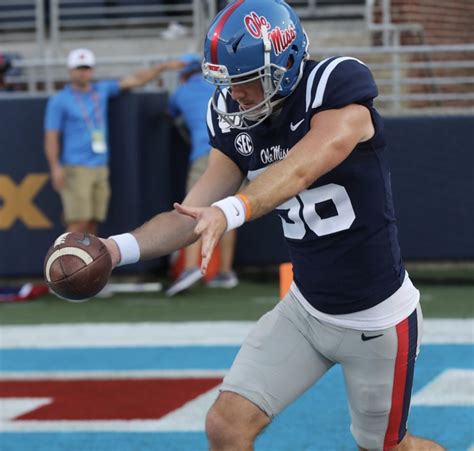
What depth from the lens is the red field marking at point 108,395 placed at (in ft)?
17.6

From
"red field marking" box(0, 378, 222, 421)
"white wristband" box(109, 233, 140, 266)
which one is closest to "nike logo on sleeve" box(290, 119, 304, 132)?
"white wristband" box(109, 233, 140, 266)

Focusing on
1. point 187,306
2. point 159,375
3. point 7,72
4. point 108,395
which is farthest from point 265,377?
point 7,72

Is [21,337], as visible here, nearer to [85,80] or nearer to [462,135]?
[85,80]

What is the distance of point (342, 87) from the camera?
129 inches

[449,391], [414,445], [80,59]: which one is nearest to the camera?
[414,445]

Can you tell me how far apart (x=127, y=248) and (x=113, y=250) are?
0.05 meters

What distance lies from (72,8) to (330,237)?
12.0 m

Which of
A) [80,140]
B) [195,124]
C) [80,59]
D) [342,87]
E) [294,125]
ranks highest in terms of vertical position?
[342,87]

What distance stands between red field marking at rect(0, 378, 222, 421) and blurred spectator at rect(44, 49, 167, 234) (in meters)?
3.05

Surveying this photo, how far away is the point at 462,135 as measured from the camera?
9.27 metres

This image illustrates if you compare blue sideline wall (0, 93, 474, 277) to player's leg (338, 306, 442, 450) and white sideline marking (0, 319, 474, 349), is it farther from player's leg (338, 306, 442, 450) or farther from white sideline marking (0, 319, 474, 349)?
player's leg (338, 306, 442, 450)

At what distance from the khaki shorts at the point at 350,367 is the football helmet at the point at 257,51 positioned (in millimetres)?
690

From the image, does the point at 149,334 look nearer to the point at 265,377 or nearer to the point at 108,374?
the point at 108,374

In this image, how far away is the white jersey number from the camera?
133 inches
